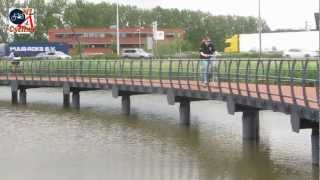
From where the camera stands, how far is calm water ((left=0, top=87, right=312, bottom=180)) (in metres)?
20.1

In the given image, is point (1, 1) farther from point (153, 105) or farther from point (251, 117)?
point (251, 117)

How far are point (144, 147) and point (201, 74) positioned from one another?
4.58m

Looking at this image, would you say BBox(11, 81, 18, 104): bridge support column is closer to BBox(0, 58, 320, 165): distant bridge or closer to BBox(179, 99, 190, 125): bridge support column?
BBox(0, 58, 320, 165): distant bridge

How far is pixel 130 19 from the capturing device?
16438cm

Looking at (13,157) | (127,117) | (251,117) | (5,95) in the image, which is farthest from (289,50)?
(13,157)

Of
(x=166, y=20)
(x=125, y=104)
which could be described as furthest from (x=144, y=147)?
(x=166, y=20)

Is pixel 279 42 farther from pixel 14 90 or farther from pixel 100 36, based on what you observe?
pixel 100 36

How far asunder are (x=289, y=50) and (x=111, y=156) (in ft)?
168

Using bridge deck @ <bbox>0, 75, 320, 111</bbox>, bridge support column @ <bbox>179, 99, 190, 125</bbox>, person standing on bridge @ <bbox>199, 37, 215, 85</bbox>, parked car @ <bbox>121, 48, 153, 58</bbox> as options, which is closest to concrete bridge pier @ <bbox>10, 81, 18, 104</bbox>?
bridge deck @ <bbox>0, 75, 320, 111</bbox>

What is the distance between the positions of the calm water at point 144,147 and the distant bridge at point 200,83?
1.20 metres

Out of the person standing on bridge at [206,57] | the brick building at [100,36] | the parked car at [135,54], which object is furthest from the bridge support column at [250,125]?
the brick building at [100,36]

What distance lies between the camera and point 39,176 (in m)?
19.7

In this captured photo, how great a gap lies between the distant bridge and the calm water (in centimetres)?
120

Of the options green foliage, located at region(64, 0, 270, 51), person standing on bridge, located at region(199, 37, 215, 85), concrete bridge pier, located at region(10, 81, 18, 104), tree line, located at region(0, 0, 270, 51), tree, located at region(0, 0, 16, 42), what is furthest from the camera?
green foliage, located at region(64, 0, 270, 51)
